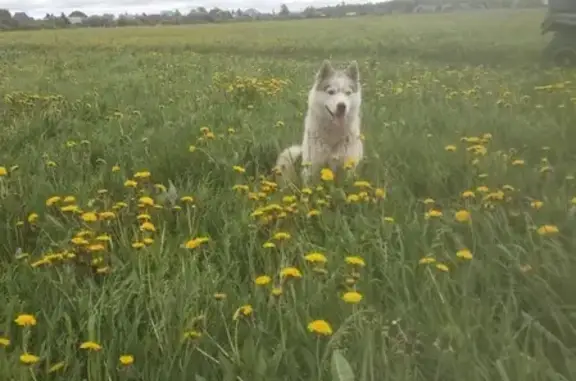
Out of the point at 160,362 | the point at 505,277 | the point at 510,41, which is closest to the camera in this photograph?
the point at 160,362

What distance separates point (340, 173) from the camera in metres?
4.27

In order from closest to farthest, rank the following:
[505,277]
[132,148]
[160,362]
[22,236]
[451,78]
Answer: [160,362]
[505,277]
[22,236]
[132,148]
[451,78]

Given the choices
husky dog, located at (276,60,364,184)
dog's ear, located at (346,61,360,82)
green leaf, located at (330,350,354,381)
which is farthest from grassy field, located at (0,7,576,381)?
dog's ear, located at (346,61,360,82)

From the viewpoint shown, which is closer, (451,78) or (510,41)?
(451,78)

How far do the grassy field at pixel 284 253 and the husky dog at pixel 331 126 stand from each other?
26 centimetres

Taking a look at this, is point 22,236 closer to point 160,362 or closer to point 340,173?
point 160,362

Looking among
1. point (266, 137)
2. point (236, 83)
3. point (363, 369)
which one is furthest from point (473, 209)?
point (236, 83)

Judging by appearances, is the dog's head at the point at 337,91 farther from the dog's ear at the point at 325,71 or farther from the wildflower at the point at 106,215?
the wildflower at the point at 106,215

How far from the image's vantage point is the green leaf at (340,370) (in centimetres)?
173

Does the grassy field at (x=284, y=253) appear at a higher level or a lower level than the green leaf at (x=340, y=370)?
lower

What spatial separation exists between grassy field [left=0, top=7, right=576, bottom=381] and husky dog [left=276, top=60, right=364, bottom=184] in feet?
0.85

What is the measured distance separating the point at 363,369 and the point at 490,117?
4.49 meters

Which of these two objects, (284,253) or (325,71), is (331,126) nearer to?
(325,71)

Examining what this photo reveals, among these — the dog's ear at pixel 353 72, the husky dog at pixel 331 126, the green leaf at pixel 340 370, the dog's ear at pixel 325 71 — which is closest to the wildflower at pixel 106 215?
the green leaf at pixel 340 370
